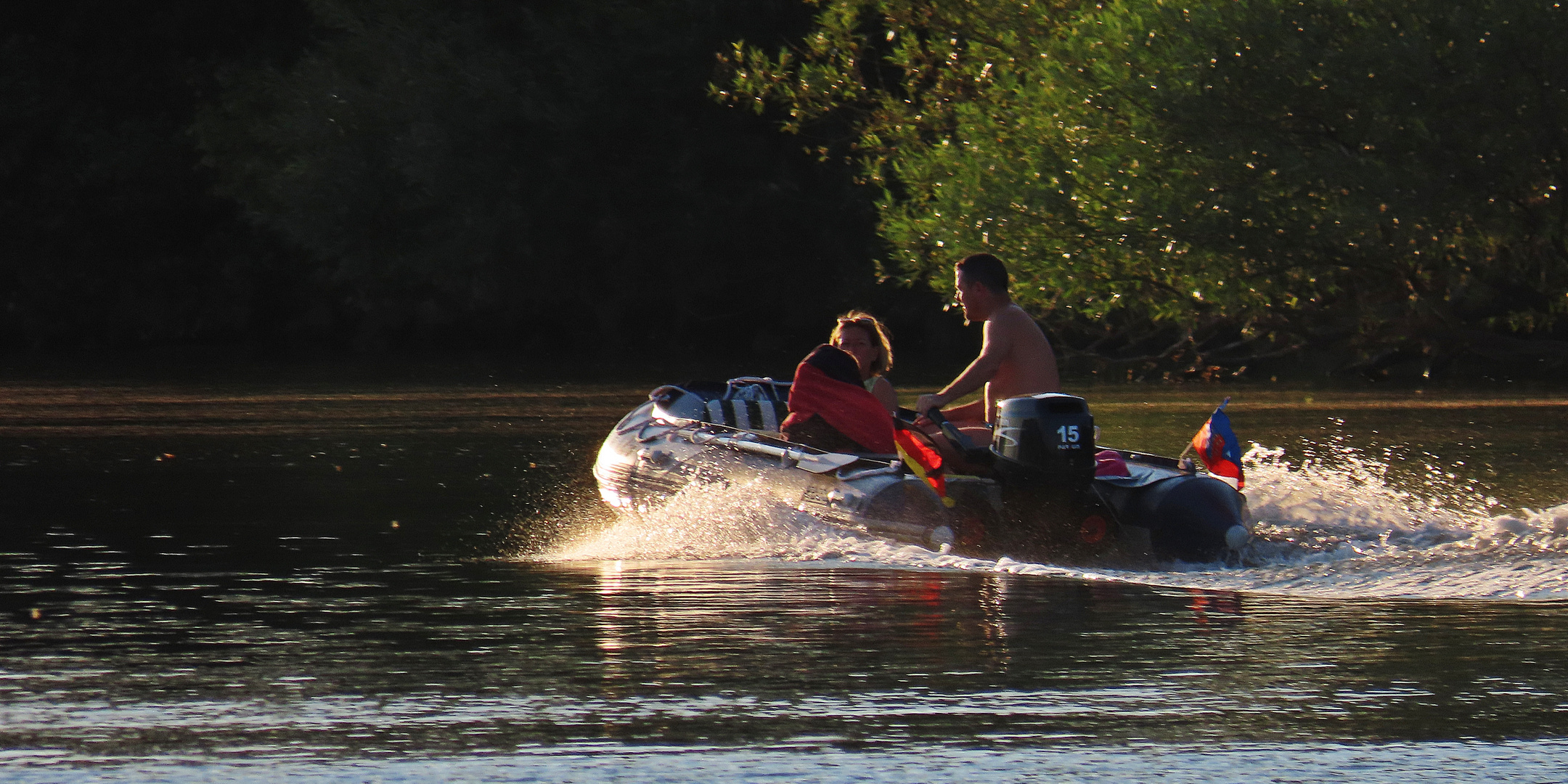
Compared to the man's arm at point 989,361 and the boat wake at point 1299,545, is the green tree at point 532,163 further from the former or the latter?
the man's arm at point 989,361

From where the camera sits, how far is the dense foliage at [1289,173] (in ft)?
54.6

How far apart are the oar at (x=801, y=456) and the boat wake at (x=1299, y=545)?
0.20 metres

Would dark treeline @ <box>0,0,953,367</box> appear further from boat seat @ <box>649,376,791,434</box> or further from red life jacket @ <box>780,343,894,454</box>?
red life jacket @ <box>780,343,894,454</box>

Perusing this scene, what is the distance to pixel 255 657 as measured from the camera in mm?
7363

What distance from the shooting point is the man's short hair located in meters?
11.1

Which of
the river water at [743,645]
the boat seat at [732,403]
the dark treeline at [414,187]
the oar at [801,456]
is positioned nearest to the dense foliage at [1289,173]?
the river water at [743,645]

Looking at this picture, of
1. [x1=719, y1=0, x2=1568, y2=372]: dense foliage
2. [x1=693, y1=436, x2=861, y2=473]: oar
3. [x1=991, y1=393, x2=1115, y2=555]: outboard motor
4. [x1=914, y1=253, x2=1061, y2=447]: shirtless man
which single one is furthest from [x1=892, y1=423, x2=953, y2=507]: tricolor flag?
[x1=719, y1=0, x2=1568, y2=372]: dense foliage

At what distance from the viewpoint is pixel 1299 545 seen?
33.6ft

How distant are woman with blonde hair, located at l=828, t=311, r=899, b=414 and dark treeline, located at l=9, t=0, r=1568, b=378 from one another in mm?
6093

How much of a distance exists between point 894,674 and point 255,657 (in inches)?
78.4

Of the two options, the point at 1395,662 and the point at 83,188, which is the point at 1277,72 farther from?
the point at 83,188

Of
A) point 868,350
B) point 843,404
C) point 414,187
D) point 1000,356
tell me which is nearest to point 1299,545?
point 1000,356

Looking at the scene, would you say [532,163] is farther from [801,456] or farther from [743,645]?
[743,645]

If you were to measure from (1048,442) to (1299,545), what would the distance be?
4.24 ft
